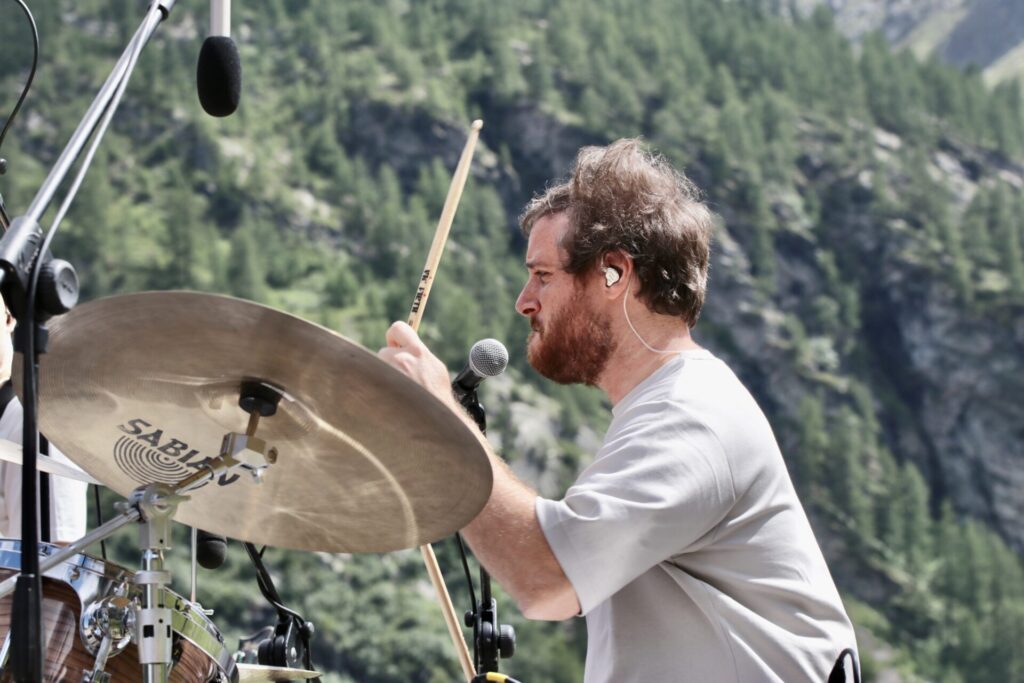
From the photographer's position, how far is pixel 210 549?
3256 millimetres

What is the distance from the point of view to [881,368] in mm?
58719

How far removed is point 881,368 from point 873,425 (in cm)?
395

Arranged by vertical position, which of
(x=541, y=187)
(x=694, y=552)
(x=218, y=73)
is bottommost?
(x=694, y=552)

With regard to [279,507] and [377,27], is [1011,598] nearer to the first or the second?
[377,27]

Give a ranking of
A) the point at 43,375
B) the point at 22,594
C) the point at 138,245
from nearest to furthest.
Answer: the point at 22,594 → the point at 43,375 → the point at 138,245

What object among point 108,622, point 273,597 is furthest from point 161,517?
point 273,597

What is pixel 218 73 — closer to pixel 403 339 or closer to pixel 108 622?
pixel 403 339

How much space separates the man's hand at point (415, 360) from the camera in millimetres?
2336

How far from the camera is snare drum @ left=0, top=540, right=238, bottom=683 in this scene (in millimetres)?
2496

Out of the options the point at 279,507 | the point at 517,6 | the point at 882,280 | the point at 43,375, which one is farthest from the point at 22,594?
the point at 517,6

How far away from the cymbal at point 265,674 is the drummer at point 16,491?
86 cm

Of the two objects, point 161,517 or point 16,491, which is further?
point 16,491

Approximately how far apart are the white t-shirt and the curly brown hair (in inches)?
11.5

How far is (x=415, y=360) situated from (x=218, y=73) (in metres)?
0.57
